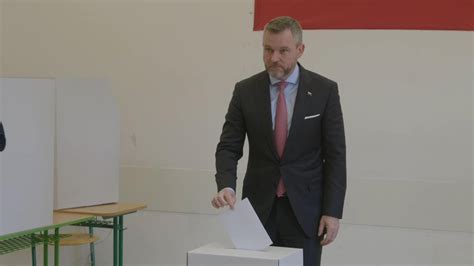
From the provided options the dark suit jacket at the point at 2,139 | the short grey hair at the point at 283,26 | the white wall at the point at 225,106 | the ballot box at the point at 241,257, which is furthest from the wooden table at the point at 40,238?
the short grey hair at the point at 283,26

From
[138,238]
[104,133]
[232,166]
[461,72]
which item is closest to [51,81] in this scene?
[104,133]

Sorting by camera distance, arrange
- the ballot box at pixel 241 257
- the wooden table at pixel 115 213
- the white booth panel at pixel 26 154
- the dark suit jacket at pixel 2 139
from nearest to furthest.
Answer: the ballot box at pixel 241 257
the dark suit jacket at pixel 2 139
the white booth panel at pixel 26 154
the wooden table at pixel 115 213

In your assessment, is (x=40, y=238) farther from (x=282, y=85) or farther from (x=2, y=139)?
(x=282, y=85)

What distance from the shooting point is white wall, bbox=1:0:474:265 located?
4.01 m

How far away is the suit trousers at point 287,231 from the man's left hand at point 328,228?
0.04 metres

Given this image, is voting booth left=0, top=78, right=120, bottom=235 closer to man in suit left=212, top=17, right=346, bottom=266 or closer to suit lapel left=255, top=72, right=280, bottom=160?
man in suit left=212, top=17, right=346, bottom=266

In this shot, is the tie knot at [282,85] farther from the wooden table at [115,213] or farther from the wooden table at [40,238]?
the wooden table at [115,213]

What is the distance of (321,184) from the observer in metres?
2.67

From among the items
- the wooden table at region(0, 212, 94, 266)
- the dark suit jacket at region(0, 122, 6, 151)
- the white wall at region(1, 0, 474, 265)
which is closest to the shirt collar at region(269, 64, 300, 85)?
the dark suit jacket at region(0, 122, 6, 151)

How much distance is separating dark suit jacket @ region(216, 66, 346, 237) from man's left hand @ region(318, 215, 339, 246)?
20 millimetres

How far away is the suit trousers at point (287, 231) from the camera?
8.54ft

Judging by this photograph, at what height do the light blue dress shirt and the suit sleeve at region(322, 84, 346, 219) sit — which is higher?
the light blue dress shirt

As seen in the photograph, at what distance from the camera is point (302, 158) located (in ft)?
8.64

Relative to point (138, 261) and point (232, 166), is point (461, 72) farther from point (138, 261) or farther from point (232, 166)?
point (138, 261)
